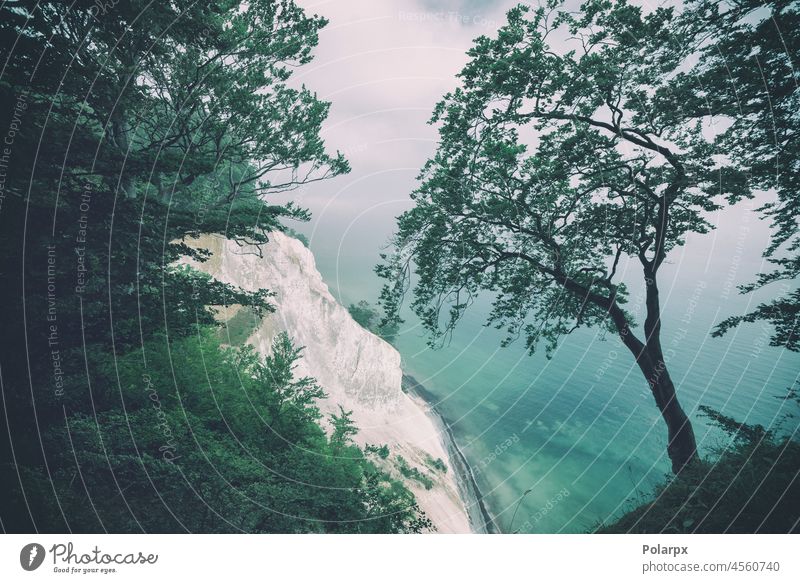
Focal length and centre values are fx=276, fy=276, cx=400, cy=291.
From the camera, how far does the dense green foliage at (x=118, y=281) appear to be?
199 inches

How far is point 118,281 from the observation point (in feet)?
21.8

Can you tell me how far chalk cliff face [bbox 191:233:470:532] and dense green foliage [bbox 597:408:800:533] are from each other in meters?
23.0

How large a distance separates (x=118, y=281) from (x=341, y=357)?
2881 centimetres

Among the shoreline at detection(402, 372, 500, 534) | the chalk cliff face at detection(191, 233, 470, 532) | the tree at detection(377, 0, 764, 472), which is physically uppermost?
the tree at detection(377, 0, 764, 472)

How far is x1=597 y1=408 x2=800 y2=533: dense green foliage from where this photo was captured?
429cm

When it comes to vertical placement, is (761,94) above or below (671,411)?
above

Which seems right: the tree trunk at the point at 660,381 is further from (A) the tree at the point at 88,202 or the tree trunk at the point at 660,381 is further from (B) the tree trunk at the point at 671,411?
(A) the tree at the point at 88,202

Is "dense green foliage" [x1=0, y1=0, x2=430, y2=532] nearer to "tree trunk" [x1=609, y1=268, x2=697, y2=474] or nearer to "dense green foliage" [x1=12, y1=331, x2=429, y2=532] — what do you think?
"dense green foliage" [x1=12, y1=331, x2=429, y2=532]

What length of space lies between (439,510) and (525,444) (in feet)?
73.1

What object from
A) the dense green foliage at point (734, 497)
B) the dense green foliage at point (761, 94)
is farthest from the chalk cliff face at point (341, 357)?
the dense green foliage at point (761, 94)

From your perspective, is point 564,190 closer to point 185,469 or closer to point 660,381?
point 660,381
